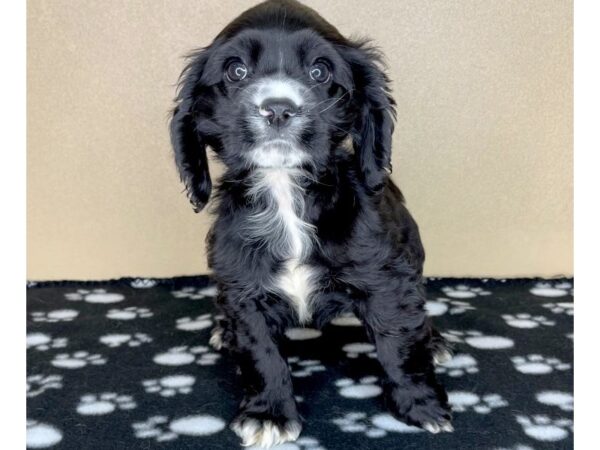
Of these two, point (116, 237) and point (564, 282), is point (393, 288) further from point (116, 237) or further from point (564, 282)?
point (116, 237)

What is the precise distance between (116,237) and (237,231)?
130cm

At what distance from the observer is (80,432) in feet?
5.44

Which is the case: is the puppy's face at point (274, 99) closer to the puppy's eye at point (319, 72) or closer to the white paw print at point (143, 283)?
the puppy's eye at point (319, 72)

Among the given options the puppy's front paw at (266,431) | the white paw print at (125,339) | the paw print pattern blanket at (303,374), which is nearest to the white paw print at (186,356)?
the paw print pattern blanket at (303,374)

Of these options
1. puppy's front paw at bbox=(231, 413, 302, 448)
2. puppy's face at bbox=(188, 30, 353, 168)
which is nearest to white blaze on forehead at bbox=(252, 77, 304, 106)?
puppy's face at bbox=(188, 30, 353, 168)

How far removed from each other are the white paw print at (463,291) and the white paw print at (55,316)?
1.40 metres

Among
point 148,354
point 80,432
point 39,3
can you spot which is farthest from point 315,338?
point 39,3

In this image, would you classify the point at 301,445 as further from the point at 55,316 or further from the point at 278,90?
the point at 55,316

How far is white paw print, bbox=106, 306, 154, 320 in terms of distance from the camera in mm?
2465

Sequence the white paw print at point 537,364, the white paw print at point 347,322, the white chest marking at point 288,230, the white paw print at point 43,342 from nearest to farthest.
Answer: the white chest marking at point 288,230 → the white paw print at point 537,364 → the white paw print at point 43,342 → the white paw print at point 347,322

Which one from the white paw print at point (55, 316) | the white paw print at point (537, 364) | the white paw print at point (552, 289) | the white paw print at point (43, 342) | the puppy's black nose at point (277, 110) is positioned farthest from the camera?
the white paw print at point (552, 289)

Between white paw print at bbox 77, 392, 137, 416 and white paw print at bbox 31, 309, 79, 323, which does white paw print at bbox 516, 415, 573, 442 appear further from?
white paw print at bbox 31, 309, 79, 323

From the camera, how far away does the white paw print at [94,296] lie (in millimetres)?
2646

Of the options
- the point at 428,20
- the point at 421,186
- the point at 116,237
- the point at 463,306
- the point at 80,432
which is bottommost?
the point at 80,432
